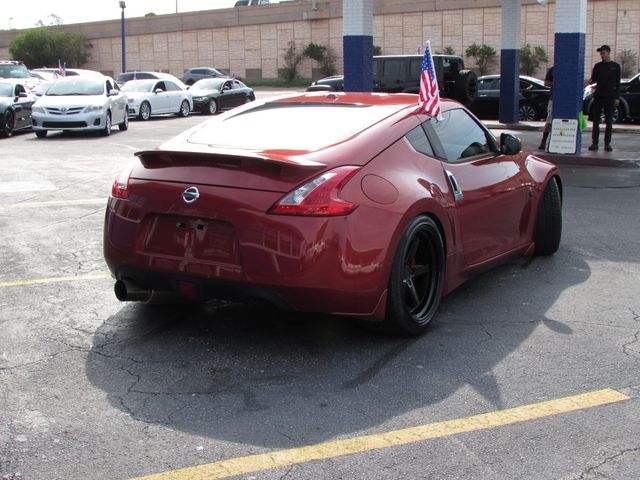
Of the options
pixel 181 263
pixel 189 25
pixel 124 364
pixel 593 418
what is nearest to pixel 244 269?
pixel 181 263

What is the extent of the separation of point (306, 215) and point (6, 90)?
18663 millimetres

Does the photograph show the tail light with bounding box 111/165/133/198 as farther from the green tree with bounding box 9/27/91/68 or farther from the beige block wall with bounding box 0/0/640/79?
the green tree with bounding box 9/27/91/68

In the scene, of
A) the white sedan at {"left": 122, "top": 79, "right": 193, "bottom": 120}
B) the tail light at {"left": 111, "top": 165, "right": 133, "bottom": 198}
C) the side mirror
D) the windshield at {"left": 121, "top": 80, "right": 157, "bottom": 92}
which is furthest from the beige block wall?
the tail light at {"left": 111, "top": 165, "right": 133, "bottom": 198}

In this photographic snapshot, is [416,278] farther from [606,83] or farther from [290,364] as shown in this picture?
[606,83]

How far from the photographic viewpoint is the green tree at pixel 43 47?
7256cm

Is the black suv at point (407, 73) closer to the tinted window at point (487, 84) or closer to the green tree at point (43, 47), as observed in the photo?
the tinted window at point (487, 84)

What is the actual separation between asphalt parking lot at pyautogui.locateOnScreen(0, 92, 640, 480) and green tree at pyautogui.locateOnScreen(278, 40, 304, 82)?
199ft

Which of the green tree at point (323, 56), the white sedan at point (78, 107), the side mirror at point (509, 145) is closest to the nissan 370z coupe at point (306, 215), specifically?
the side mirror at point (509, 145)

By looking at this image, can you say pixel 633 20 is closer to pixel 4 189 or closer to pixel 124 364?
pixel 4 189

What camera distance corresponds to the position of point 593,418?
3.95 m

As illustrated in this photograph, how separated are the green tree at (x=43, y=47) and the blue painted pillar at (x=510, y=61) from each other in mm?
56968

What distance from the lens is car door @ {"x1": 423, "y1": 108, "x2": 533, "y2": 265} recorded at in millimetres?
5613

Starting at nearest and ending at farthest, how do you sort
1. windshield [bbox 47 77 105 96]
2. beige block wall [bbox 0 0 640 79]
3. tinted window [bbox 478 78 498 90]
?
windshield [bbox 47 77 105 96] < tinted window [bbox 478 78 498 90] < beige block wall [bbox 0 0 640 79]

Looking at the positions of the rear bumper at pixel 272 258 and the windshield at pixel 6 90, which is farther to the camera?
the windshield at pixel 6 90
